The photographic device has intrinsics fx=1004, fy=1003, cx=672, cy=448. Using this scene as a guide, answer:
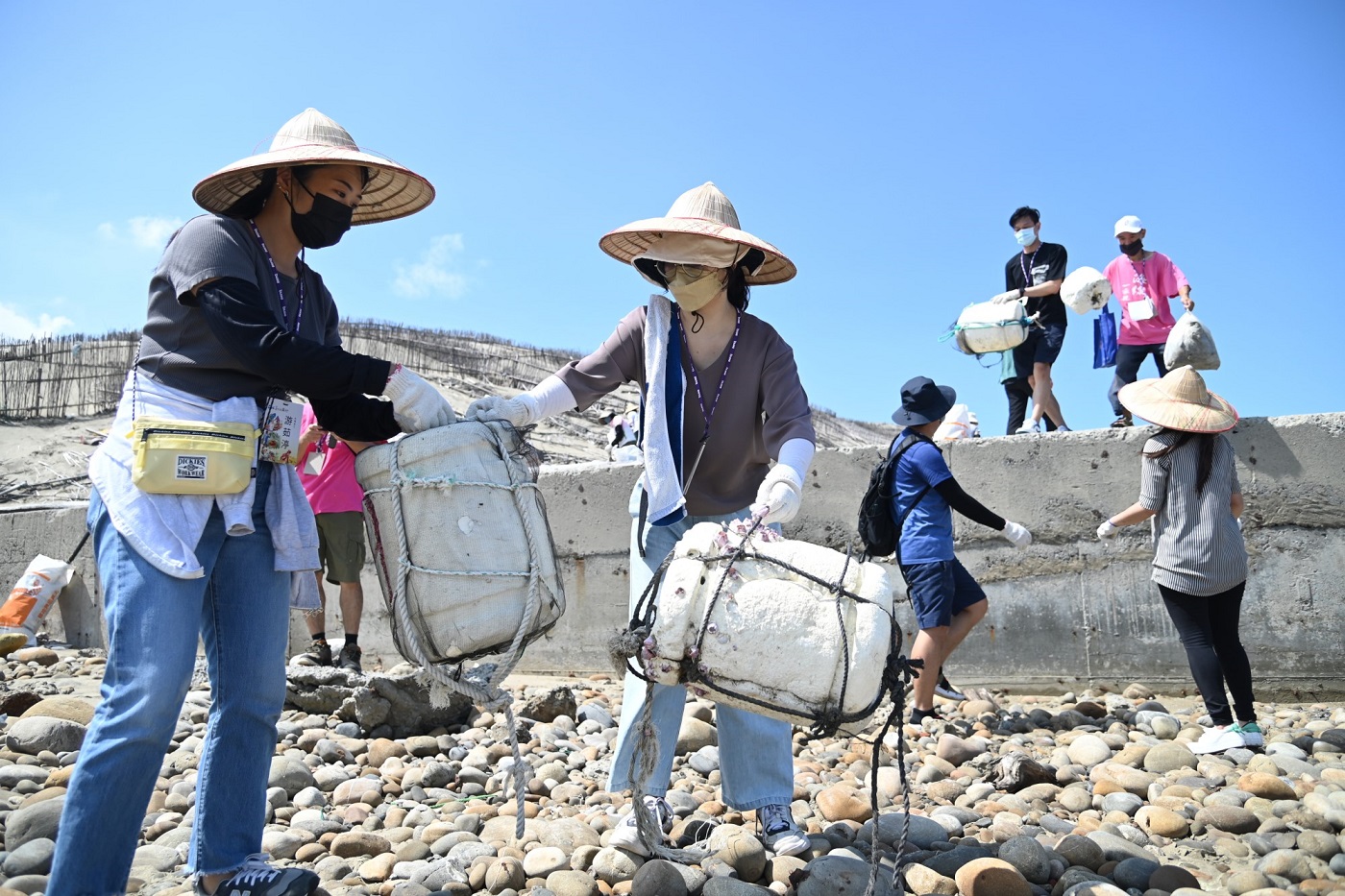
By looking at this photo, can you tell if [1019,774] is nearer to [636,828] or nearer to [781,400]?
[636,828]

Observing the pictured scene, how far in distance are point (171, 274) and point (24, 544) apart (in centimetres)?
744

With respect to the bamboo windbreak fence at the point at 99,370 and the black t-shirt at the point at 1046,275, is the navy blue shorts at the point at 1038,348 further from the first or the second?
the bamboo windbreak fence at the point at 99,370

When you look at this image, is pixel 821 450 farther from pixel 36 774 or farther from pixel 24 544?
pixel 24 544

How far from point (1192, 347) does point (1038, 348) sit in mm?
1417

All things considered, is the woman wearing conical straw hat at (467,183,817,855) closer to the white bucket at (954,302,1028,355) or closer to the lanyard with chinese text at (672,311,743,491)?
the lanyard with chinese text at (672,311,743,491)

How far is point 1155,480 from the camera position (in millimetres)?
4656

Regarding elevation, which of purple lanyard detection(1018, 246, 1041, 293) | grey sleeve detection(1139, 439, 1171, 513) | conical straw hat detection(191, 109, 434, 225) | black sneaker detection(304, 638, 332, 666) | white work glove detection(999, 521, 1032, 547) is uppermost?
purple lanyard detection(1018, 246, 1041, 293)

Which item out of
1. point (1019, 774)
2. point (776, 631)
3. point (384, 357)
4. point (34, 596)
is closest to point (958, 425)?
point (1019, 774)

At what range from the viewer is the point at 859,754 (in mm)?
4621

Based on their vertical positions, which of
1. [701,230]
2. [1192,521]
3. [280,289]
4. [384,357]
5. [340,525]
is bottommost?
[340,525]

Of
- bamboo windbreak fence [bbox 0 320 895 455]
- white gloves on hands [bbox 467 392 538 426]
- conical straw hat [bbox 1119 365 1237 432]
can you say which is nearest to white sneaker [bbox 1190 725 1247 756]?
conical straw hat [bbox 1119 365 1237 432]

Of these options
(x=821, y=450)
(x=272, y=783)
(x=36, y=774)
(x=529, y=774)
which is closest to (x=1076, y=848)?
(x=529, y=774)

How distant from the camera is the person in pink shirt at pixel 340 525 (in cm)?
587

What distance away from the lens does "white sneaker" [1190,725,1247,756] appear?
4.34 meters
